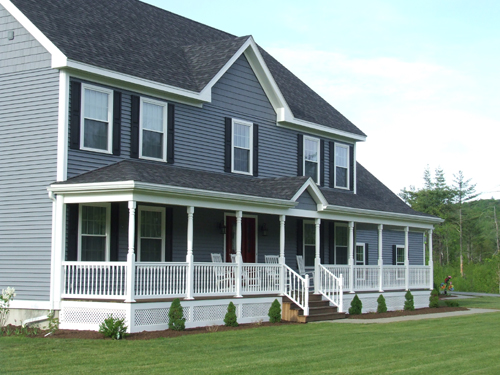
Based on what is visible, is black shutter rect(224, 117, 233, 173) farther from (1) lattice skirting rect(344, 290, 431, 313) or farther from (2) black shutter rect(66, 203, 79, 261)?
(2) black shutter rect(66, 203, 79, 261)

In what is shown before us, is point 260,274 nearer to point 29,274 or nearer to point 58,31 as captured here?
point 29,274

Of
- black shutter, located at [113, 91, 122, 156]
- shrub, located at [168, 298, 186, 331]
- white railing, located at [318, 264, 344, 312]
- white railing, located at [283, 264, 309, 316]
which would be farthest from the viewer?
white railing, located at [318, 264, 344, 312]

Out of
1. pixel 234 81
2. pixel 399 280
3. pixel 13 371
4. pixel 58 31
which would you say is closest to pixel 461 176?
pixel 399 280

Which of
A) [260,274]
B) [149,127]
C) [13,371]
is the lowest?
[13,371]

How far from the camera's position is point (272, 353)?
12.6 metres

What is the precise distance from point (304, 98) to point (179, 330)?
12.4 m

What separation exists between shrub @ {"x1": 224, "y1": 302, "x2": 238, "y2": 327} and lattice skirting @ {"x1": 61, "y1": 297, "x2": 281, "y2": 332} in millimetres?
254

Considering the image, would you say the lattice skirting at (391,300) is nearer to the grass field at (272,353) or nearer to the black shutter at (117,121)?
the grass field at (272,353)

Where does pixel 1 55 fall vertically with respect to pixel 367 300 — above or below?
above

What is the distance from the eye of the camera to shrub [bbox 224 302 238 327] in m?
17.2

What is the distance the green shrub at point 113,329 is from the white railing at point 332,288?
766 centimetres

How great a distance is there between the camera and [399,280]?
24969 mm

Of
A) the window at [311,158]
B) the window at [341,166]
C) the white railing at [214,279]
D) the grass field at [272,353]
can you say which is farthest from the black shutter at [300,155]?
the grass field at [272,353]

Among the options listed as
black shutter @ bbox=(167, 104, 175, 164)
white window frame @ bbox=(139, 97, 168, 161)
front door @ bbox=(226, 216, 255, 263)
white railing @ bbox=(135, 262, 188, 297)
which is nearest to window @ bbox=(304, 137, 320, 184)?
front door @ bbox=(226, 216, 255, 263)
